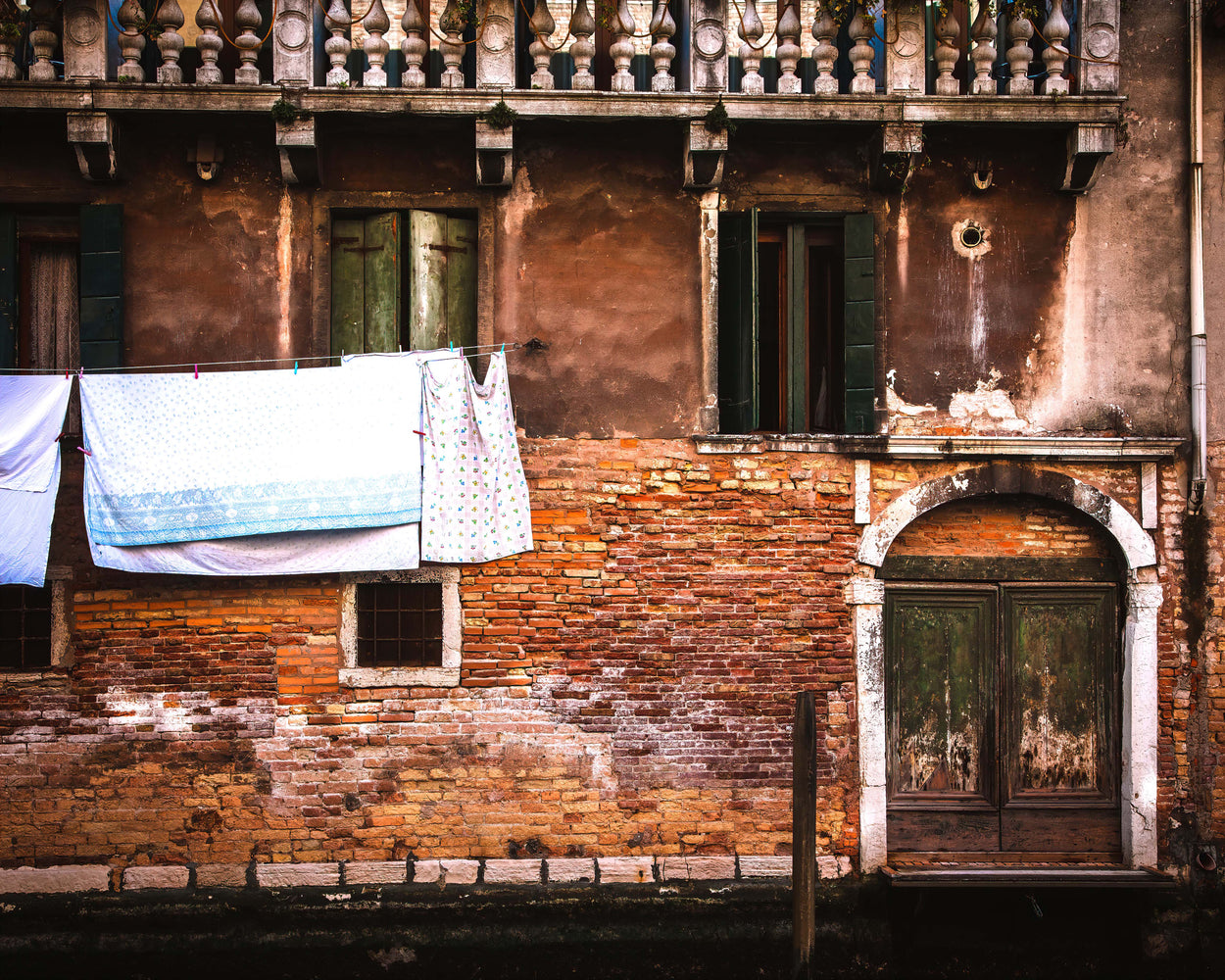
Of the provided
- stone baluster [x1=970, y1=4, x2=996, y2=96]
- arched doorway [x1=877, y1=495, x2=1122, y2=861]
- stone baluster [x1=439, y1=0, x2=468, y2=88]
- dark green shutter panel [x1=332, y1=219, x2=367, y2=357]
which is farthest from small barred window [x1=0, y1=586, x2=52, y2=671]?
stone baluster [x1=970, y1=4, x2=996, y2=96]

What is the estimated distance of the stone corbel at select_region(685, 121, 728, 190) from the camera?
670 centimetres

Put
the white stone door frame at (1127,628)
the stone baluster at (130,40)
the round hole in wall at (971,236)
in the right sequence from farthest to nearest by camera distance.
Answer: the round hole in wall at (971,236), the white stone door frame at (1127,628), the stone baluster at (130,40)

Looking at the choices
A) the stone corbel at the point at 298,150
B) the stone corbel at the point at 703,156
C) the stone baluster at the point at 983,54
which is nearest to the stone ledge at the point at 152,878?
the stone corbel at the point at 298,150

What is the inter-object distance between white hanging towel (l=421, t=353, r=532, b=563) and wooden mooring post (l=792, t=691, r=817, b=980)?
233cm

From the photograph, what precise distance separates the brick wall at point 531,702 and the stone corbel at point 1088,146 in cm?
217

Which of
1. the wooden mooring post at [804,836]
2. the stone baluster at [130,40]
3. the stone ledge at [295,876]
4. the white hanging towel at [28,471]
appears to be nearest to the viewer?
the wooden mooring post at [804,836]

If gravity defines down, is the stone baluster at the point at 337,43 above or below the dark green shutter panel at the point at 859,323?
above

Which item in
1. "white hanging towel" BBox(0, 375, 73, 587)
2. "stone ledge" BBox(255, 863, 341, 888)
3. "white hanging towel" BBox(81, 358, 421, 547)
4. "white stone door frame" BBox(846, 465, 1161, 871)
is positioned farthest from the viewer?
"white stone door frame" BBox(846, 465, 1161, 871)

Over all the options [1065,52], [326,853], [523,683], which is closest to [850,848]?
[523,683]

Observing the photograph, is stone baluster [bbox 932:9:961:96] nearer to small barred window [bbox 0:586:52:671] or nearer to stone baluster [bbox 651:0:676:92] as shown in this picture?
stone baluster [bbox 651:0:676:92]

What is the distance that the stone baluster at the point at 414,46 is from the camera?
6.62 metres

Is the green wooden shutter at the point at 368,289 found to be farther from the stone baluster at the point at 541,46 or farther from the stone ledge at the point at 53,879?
the stone ledge at the point at 53,879

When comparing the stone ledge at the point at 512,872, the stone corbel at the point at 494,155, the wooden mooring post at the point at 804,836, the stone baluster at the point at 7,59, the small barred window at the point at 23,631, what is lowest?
the stone ledge at the point at 512,872

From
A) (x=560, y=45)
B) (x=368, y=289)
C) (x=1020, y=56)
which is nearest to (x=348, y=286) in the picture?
(x=368, y=289)
